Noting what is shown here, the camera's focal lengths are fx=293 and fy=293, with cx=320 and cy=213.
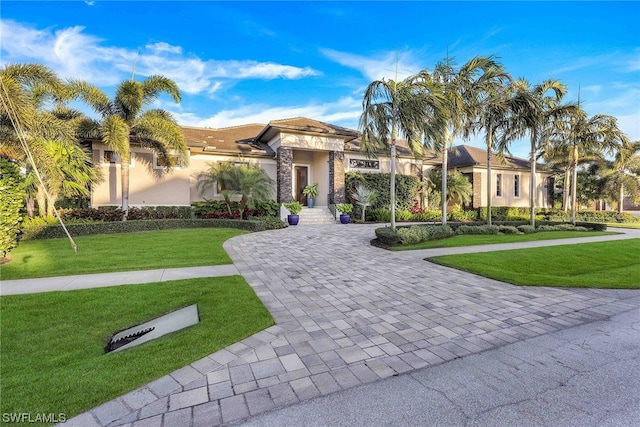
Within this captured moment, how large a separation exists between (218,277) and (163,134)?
35.5ft

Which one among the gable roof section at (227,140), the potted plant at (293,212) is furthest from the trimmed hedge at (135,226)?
the gable roof section at (227,140)

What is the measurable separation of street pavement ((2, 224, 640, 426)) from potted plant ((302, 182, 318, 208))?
13.5 meters

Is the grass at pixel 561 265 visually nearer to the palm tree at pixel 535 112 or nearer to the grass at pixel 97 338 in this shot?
the grass at pixel 97 338

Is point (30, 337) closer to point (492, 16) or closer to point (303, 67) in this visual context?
point (492, 16)

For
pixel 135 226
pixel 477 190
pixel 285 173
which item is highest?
pixel 285 173

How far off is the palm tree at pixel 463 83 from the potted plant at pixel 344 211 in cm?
617

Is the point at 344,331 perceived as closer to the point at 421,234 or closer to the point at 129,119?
the point at 421,234

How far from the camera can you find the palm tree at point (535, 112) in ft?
45.1

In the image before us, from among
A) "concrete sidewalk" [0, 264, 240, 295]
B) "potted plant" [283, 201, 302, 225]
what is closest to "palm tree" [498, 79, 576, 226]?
"potted plant" [283, 201, 302, 225]

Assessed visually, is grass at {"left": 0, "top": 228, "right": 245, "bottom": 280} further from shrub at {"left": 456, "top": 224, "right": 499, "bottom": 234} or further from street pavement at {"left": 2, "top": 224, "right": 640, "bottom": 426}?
shrub at {"left": 456, "top": 224, "right": 499, "bottom": 234}

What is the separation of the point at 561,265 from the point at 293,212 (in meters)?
11.8

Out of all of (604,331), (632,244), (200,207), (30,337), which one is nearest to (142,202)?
(200,207)

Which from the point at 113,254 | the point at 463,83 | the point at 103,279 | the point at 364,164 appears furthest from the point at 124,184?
the point at 463,83

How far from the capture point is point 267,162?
18.8m
